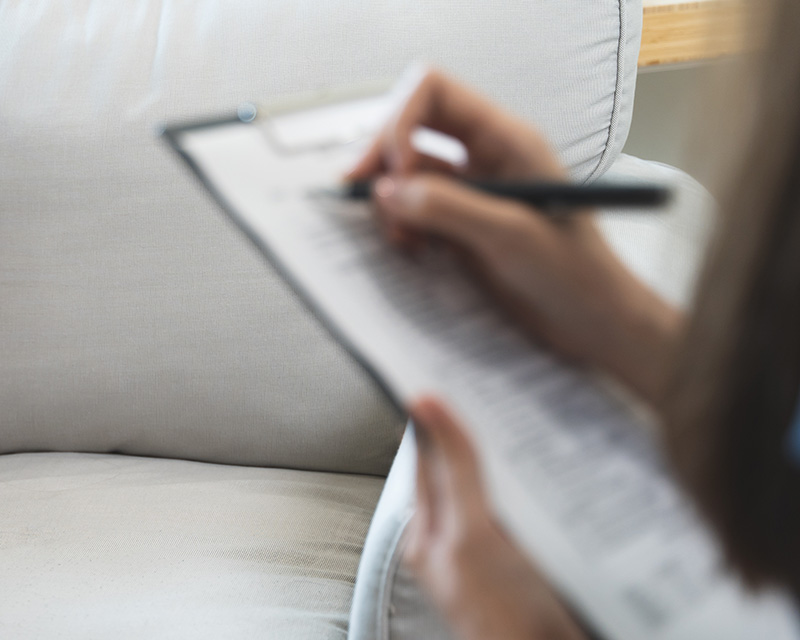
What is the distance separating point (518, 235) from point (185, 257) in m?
0.51

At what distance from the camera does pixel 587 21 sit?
2.38ft

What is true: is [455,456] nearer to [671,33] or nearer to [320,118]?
[320,118]

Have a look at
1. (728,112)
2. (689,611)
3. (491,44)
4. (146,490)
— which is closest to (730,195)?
(728,112)

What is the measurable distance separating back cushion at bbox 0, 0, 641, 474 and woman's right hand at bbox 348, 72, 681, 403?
1.32 ft

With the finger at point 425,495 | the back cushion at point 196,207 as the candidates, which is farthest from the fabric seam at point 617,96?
the finger at point 425,495

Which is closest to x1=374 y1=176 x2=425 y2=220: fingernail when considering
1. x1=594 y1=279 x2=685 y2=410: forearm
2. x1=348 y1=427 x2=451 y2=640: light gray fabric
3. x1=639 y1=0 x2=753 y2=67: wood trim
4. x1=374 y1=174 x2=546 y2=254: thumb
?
x1=374 y1=174 x2=546 y2=254: thumb

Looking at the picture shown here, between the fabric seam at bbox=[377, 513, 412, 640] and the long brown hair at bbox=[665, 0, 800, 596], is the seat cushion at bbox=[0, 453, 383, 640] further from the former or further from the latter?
the long brown hair at bbox=[665, 0, 800, 596]

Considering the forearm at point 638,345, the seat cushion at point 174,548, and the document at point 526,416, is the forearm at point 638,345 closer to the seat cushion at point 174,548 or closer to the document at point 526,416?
the document at point 526,416

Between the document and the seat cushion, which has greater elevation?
the document

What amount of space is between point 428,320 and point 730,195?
12 cm

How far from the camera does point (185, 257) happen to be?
74 cm

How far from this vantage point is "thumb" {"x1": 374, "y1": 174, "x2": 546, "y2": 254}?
29 cm

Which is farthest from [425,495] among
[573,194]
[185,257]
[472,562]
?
[185,257]

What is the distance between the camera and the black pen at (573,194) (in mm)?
283
